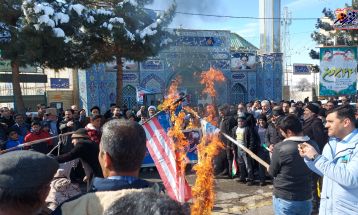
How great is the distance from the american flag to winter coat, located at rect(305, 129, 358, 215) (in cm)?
190

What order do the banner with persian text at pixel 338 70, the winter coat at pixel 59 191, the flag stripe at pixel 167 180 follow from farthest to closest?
the banner with persian text at pixel 338 70
the flag stripe at pixel 167 180
the winter coat at pixel 59 191

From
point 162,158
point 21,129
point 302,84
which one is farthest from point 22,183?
point 302,84

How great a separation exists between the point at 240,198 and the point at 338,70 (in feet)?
29.4

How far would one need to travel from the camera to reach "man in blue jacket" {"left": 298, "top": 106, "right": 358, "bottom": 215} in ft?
9.62

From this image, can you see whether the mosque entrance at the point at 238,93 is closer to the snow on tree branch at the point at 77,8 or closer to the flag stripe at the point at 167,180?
the snow on tree branch at the point at 77,8

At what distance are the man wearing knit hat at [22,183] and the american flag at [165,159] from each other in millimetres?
3053

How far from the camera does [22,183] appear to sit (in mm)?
1602

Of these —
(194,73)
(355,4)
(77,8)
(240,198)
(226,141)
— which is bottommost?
(240,198)

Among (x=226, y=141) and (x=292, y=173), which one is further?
(x=226, y=141)

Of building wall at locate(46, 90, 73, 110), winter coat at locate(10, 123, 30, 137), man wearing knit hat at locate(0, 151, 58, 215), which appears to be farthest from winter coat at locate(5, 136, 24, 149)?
building wall at locate(46, 90, 73, 110)

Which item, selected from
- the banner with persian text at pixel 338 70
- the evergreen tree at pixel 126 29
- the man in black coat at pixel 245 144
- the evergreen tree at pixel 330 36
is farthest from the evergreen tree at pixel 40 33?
the evergreen tree at pixel 330 36

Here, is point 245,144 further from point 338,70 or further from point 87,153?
point 338,70

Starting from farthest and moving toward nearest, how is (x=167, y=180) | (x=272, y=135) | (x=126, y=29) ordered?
(x=126, y=29) → (x=272, y=135) → (x=167, y=180)

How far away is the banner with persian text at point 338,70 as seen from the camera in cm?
1405
